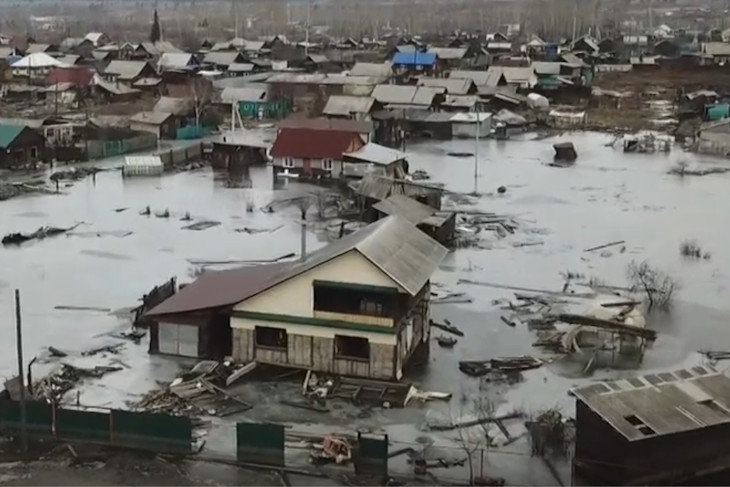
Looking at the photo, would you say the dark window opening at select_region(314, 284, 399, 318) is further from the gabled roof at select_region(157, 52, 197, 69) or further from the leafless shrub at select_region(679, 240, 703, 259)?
the gabled roof at select_region(157, 52, 197, 69)

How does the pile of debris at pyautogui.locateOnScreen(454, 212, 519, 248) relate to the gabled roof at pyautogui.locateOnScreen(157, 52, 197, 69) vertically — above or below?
below

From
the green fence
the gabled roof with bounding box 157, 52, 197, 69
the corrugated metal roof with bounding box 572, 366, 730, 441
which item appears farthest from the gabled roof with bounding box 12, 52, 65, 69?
the corrugated metal roof with bounding box 572, 366, 730, 441

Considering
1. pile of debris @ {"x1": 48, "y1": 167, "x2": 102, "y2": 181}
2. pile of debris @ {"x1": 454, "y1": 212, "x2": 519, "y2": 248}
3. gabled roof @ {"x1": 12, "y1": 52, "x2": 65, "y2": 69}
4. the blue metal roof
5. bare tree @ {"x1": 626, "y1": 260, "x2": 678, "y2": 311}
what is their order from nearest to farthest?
bare tree @ {"x1": 626, "y1": 260, "x2": 678, "y2": 311}, pile of debris @ {"x1": 454, "y1": 212, "x2": 519, "y2": 248}, pile of debris @ {"x1": 48, "y1": 167, "x2": 102, "y2": 181}, gabled roof @ {"x1": 12, "y1": 52, "x2": 65, "y2": 69}, the blue metal roof

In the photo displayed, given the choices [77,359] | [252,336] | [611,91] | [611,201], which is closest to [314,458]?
[252,336]

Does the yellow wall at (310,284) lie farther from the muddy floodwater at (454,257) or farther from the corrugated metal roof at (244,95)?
the corrugated metal roof at (244,95)

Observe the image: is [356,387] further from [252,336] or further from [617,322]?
[617,322]

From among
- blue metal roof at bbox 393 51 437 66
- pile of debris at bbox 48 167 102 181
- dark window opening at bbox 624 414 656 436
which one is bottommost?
pile of debris at bbox 48 167 102 181

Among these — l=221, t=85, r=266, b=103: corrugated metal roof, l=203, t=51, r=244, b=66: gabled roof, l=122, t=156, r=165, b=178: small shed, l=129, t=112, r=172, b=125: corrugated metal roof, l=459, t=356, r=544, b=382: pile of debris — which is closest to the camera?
l=459, t=356, r=544, b=382: pile of debris
